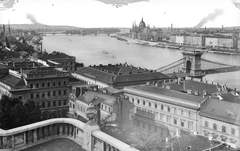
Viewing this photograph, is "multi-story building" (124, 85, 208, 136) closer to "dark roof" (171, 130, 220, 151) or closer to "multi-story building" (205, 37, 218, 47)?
"dark roof" (171, 130, 220, 151)

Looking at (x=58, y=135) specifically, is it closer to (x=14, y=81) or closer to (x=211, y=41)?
(x=14, y=81)

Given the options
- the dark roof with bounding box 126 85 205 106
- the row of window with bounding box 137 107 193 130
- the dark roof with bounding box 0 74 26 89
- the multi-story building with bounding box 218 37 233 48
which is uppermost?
the multi-story building with bounding box 218 37 233 48

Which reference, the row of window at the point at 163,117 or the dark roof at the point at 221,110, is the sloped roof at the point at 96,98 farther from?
the dark roof at the point at 221,110

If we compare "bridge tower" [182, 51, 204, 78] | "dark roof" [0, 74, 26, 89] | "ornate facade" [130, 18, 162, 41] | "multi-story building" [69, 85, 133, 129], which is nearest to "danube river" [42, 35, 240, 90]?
"bridge tower" [182, 51, 204, 78]

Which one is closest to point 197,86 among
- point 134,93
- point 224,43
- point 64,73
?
point 134,93

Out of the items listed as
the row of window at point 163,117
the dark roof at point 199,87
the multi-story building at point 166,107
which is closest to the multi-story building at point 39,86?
the multi-story building at point 166,107

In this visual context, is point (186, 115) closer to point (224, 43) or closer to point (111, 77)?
point (111, 77)

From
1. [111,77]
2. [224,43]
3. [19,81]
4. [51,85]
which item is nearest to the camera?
[19,81]
